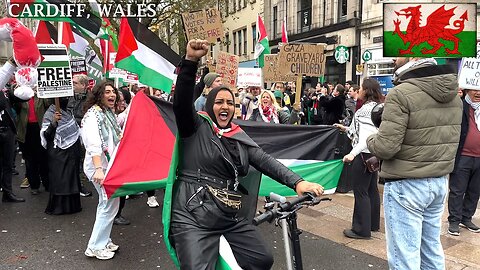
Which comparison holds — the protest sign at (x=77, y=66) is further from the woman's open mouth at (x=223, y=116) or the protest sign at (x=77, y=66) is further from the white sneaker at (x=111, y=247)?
the woman's open mouth at (x=223, y=116)

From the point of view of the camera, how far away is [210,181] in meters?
2.93

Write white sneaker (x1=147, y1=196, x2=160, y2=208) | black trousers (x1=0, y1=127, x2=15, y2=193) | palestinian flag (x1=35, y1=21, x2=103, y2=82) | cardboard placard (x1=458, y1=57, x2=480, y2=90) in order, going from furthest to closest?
1. palestinian flag (x1=35, y1=21, x2=103, y2=82)
2. black trousers (x1=0, y1=127, x2=15, y2=193)
3. white sneaker (x1=147, y1=196, x2=160, y2=208)
4. cardboard placard (x1=458, y1=57, x2=480, y2=90)

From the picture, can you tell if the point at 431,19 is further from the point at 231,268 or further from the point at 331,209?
the point at 331,209

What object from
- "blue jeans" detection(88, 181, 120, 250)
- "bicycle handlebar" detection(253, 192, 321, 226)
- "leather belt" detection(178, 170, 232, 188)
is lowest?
"blue jeans" detection(88, 181, 120, 250)

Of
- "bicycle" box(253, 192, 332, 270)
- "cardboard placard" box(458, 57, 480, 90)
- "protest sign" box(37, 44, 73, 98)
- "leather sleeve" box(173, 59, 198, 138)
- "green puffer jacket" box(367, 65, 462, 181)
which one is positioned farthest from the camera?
"protest sign" box(37, 44, 73, 98)

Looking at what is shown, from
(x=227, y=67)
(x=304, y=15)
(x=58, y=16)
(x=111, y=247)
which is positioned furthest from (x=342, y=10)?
(x=111, y=247)

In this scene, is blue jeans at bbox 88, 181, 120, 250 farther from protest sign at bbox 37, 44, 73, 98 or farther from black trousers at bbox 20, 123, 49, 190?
black trousers at bbox 20, 123, 49, 190

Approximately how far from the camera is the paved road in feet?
14.9

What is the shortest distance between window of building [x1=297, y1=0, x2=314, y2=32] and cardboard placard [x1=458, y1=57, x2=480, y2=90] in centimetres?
2350

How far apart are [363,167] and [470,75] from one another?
6.24 feet

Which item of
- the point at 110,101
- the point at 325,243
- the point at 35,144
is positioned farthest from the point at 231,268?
the point at 35,144

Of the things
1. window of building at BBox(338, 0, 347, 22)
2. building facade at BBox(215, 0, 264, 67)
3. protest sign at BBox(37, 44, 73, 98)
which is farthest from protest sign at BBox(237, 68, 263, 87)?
building facade at BBox(215, 0, 264, 67)

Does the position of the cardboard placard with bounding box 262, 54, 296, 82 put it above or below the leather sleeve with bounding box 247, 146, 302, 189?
above

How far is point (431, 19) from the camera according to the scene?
3662 millimetres
